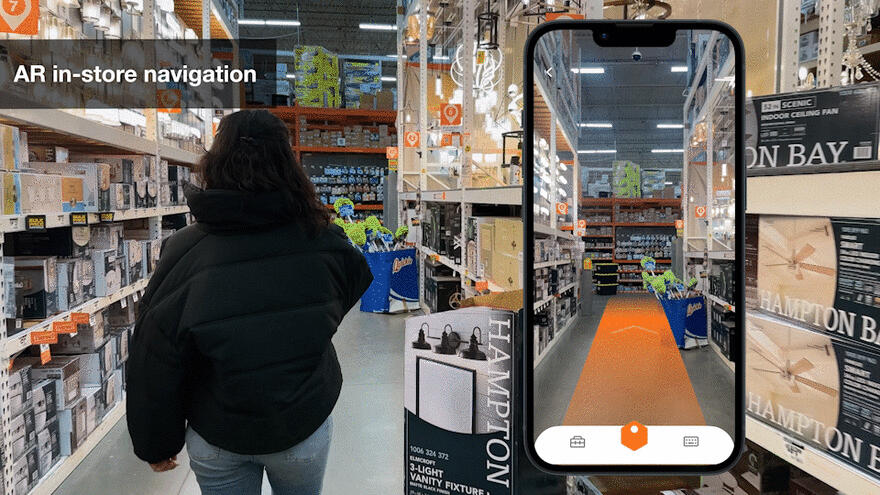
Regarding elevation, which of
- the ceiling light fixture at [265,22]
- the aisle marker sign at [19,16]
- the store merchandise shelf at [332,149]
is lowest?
the aisle marker sign at [19,16]

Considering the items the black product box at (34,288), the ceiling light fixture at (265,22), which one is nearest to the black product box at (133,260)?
the black product box at (34,288)

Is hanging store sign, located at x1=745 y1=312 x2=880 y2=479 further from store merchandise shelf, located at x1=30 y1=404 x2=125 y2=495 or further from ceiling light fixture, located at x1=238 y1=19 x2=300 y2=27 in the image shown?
ceiling light fixture, located at x1=238 y1=19 x2=300 y2=27

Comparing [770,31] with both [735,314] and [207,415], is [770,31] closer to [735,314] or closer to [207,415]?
[735,314]

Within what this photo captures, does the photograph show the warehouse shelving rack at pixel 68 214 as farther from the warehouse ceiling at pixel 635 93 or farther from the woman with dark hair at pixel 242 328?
the warehouse ceiling at pixel 635 93

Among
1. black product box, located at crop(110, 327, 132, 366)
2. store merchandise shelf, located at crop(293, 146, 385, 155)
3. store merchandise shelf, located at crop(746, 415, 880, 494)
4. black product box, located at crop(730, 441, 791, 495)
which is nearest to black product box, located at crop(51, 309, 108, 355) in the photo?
black product box, located at crop(110, 327, 132, 366)

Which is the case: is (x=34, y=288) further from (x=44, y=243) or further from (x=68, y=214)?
(x=44, y=243)

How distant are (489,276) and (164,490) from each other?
2453 mm

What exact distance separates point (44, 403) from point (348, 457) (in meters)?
1.60

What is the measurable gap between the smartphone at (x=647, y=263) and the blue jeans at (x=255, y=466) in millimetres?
1039

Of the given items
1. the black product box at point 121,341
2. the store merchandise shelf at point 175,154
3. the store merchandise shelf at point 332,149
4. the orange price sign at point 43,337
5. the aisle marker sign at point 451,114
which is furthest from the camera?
the store merchandise shelf at point 332,149

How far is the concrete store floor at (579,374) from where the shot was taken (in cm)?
88

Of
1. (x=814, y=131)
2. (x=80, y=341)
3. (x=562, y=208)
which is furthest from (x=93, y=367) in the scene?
(x=814, y=131)

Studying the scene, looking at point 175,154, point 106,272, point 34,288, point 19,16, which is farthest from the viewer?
point 175,154

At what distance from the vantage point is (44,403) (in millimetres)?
3232
